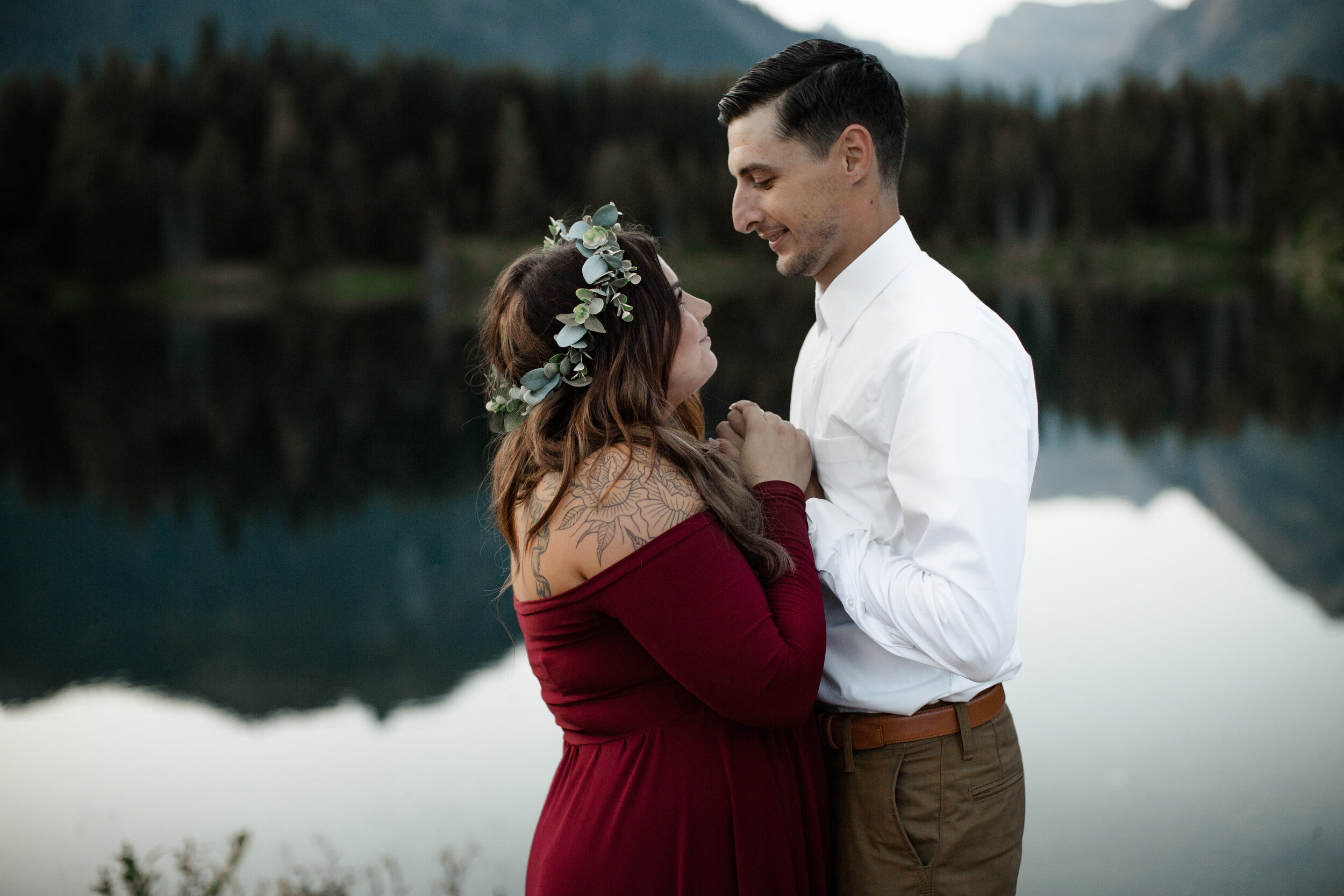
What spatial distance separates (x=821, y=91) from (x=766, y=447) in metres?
0.88

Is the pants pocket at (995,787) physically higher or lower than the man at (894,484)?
lower

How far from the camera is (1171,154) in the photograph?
2726 inches

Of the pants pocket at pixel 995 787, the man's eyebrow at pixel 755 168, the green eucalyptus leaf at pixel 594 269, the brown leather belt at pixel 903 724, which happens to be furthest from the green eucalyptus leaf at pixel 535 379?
the pants pocket at pixel 995 787

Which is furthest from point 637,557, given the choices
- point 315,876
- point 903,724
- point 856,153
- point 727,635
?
point 315,876

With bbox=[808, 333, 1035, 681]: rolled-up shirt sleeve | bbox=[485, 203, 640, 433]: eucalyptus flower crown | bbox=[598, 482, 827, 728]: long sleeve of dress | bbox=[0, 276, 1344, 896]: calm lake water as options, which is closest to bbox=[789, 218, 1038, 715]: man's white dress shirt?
bbox=[808, 333, 1035, 681]: rolled-up shirt sleeve

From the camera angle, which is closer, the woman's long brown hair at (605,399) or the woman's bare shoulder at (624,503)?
the woman's bare shoulder at (624,503)

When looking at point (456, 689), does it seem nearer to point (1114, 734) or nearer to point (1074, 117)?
point (1114, 734)

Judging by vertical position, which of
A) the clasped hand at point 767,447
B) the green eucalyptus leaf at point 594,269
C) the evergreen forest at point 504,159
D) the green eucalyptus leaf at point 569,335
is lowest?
the clasped hand at point 767,447

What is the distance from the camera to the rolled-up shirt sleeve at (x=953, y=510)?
2193 mm

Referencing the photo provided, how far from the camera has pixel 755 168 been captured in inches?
107

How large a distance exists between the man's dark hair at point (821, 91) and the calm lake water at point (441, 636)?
4.73 meters

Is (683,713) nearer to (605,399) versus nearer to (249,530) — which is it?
(605,399)

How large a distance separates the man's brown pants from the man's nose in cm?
136

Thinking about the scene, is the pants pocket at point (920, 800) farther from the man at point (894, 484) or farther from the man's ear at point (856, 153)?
the man's ear at point (856, 153)
